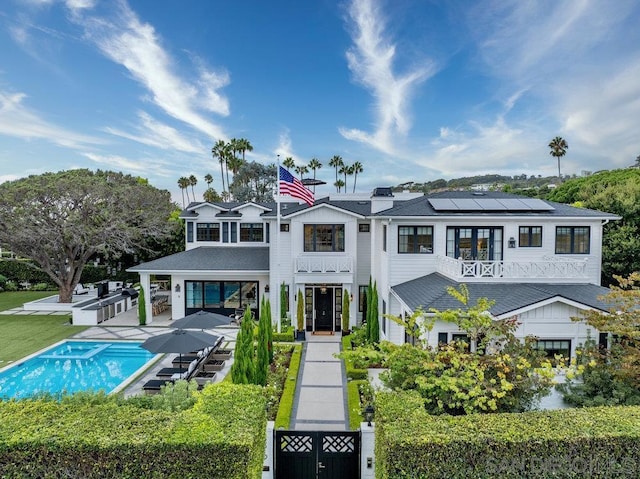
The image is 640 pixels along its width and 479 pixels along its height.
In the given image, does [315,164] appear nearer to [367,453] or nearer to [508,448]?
[367,453]

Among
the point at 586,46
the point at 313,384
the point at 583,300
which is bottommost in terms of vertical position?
the point at 313,384

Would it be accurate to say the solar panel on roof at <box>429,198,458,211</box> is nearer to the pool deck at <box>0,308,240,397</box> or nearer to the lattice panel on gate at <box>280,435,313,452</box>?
the pool deck at <box>0,308,240,397</box>

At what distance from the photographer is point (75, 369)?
16281 mm

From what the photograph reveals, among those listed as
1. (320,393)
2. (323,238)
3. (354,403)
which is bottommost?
(320,393)

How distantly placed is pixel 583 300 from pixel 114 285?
111 ft

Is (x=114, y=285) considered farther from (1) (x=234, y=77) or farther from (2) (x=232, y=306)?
(1) (x=234, y=77)

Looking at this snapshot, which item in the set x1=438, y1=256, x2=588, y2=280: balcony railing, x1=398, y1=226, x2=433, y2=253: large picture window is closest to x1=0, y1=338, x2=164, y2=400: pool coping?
x1=398, y1=226, x2=433, y2=253: large picture window

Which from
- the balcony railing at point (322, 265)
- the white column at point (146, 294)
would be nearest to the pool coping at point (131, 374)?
the white column at point (146, 294)

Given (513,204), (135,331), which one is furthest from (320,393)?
(135,331)

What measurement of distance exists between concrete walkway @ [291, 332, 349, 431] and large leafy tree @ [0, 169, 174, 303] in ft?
55.6

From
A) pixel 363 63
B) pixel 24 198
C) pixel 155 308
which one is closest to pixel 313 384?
pixel 155 308

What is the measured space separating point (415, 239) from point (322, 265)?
5683mm

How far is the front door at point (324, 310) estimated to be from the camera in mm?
21422

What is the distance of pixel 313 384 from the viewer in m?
14.2
